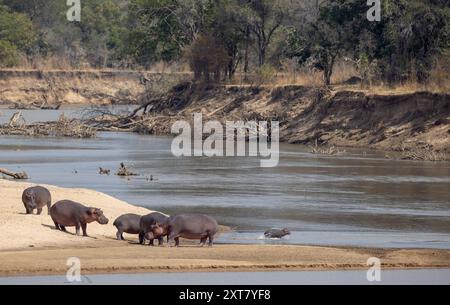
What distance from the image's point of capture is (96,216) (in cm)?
2170

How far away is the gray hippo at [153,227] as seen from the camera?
68.7ft

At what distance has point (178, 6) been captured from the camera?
2667 inches

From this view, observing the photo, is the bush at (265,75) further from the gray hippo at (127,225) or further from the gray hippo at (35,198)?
the gray hippo at (127,225)

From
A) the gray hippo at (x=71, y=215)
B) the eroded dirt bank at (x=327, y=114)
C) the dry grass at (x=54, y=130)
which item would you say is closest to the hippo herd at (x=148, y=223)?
the gray hippo at (x=71, y=215)

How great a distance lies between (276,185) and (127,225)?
12.2 metres

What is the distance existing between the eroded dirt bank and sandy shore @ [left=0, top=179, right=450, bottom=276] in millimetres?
22927

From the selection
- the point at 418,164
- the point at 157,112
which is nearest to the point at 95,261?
the point at 418,164

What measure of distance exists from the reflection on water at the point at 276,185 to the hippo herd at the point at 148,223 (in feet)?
7.22

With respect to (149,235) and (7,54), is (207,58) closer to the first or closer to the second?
(7,54)

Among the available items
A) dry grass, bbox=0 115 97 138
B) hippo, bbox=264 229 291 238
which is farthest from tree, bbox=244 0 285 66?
hippo, bbox=264 229 291 238

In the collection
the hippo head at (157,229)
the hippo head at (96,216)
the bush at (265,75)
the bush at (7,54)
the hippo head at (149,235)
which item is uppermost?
the bush at (7,54)

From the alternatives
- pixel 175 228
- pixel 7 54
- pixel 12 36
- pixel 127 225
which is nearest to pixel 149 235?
pixel 175 228
